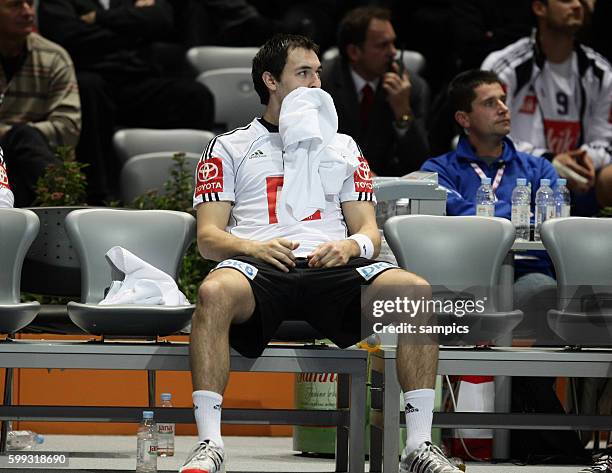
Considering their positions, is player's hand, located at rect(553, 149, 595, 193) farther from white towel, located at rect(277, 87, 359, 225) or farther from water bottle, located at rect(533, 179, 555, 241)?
white towel, located at rect(277, 87, 359, 225)

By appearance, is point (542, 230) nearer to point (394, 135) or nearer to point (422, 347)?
point (422, 347)

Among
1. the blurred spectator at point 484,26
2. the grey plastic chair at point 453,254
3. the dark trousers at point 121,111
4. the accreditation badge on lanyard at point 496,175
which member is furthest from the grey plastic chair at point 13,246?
the blurred spectator at point 484,26

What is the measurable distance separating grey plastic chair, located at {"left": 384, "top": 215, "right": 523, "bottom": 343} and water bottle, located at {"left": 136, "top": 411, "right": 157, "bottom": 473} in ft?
3.34

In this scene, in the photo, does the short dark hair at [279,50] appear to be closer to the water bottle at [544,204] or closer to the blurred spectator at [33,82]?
the water bottle at [544,204]

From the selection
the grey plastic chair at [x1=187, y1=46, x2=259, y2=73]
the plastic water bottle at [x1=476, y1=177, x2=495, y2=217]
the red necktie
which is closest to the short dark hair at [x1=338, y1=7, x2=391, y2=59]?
the red necktie

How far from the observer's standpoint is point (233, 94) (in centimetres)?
743

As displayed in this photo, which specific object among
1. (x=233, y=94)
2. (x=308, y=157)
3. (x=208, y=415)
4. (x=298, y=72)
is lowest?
(x=208, y=415)

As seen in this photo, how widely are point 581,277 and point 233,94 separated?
3331mm

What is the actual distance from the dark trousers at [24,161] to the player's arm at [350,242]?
6.88ft

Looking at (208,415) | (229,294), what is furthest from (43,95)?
(208,415)

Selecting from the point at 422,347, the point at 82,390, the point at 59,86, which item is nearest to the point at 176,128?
the point at 59,86

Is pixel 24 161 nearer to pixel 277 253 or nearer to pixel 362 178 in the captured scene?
pixel 362 178

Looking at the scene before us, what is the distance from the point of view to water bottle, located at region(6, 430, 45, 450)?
5160 millimetres

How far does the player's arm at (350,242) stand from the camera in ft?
13.8
